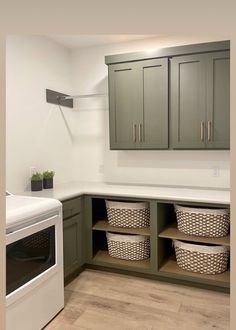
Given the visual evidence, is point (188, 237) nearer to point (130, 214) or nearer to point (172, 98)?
point (130, 214)

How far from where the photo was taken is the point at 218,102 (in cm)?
245

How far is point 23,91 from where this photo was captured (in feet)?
8.71

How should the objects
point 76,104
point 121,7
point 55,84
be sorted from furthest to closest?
1. point 76,104
2. point 55,84
3. point 121,7

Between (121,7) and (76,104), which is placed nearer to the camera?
(121,7)

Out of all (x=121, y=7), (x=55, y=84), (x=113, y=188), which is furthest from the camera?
(x=55, y=84)

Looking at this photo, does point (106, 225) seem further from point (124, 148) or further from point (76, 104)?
point (76, 104)

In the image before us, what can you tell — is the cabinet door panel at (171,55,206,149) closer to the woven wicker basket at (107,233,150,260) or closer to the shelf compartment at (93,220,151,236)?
the shelf compartment at (93,220,151,236)

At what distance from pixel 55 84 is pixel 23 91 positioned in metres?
0.57

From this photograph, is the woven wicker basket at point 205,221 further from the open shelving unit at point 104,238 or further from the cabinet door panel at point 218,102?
the cabinet door panel at point 218,102

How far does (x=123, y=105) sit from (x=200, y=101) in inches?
30.2

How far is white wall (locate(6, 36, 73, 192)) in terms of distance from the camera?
2531 mm

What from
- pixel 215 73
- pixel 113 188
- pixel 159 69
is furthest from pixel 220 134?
pixel 113 188

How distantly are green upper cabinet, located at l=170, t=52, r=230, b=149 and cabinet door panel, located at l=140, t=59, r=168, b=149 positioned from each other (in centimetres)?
8

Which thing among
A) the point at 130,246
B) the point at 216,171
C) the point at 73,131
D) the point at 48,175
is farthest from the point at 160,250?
the point at 73,131
